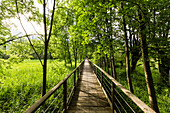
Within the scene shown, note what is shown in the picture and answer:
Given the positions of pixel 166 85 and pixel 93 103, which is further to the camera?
pixel 166 85


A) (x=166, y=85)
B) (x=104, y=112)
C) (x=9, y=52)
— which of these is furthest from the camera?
(x=166, y=85)

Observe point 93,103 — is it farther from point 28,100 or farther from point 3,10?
point 3,10

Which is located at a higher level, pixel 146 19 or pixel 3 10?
pixel 3 10

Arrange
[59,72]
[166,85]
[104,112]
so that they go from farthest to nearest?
[166,85]
[59,72]
[104,112]

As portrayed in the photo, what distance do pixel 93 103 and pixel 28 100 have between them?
5.34 meters

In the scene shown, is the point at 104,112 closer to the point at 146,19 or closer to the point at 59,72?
the point at 59,72

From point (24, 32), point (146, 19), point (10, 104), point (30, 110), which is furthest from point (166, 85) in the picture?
point (10, 104)

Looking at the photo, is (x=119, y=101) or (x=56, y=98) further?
(x=119, y=101)

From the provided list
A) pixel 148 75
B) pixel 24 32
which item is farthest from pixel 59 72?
pixel 148 75

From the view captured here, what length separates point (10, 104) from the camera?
A: 5.58 metres

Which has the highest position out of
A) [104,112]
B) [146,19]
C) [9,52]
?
[146,19]

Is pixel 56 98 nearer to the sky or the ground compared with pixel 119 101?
nearer to the sky

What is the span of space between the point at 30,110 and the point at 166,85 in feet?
38.3

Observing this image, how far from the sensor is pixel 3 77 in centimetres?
378
